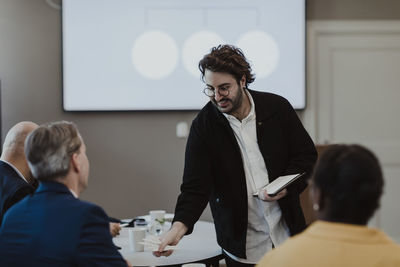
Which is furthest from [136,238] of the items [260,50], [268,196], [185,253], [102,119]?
[260,50]

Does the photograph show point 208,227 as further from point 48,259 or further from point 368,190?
point 368,190

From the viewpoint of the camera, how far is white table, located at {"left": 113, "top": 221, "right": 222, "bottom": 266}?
8.05ft

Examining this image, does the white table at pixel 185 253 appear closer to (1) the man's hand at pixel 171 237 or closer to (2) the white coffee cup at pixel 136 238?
(2) the white coffee cup at pixel 136 238

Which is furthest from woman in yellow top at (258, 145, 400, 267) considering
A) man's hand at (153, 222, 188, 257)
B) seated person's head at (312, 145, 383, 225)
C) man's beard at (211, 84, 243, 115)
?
man's beard at (211, 84, 243, 115)

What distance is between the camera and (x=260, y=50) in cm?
480

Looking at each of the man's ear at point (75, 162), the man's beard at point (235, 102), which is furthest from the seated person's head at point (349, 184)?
the man's beard at point (235, 102)

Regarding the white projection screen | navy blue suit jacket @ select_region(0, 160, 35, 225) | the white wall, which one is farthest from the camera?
the white wall

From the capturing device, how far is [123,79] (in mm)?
4754

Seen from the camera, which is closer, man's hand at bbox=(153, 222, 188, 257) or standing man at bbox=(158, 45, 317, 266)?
man's hand at bbox=(153, 222, 188, 257)

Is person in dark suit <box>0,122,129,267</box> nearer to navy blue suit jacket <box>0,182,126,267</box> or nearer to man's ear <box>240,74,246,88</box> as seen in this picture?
navy blue suit jacket <box>0,182,126,267</box>

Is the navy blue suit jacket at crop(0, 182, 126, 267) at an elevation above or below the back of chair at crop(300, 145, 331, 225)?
above

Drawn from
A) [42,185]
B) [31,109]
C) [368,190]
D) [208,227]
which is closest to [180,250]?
[208,227]

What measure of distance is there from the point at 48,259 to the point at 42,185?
0.24 meters

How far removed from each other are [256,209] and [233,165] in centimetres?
21
